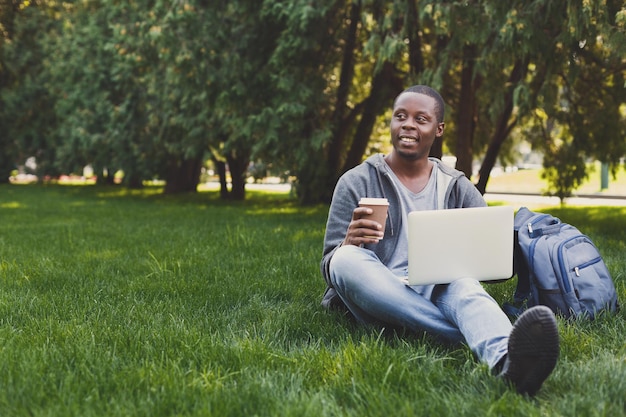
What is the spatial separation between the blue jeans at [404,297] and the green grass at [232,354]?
3.7 inches

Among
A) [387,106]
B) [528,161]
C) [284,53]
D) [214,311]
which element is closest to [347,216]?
[214,311]

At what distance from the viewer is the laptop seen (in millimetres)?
2898

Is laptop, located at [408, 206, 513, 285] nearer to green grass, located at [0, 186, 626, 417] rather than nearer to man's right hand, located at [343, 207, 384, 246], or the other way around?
man's right hand, located at [343, 207, 384, 246]

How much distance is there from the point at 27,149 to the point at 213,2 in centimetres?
1929

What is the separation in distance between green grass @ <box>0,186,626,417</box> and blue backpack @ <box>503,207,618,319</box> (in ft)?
0.37

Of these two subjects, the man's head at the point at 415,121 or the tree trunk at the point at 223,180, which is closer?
the man's head at the point at 415,121

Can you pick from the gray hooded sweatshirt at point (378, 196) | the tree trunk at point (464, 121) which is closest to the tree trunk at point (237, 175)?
the tree trunk at point (464, 121)

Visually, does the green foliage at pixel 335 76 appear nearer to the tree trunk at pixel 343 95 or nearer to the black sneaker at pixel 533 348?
the tree trunk at pixel 343 95

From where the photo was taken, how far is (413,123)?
3.35m

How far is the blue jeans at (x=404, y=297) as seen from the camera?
9.34ft

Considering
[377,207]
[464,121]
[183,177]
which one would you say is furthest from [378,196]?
[183,177]

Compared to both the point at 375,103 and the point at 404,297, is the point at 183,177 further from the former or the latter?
the point at 404,297

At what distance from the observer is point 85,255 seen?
6152 millimetres

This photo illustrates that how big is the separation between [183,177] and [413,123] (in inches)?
751
